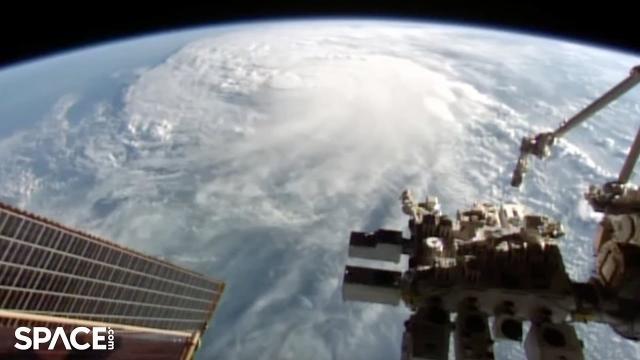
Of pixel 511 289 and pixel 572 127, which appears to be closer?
pixel 511 289

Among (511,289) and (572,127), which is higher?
(572,127)

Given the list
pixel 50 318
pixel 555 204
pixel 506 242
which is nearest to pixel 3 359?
pixel 506 242

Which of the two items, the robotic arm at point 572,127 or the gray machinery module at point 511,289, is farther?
the robotic arm at point 572,127

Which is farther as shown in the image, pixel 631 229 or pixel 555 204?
pixel 555 204

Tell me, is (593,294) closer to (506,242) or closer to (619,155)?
(506,242)

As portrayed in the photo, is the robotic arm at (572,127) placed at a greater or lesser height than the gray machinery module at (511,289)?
greater

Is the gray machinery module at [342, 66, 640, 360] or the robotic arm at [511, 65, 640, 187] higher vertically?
the robotic arm at [511, 65, 640, 187]

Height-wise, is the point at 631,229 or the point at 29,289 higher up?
the point at 631,229

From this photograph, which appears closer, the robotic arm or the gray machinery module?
the gray machinery module
